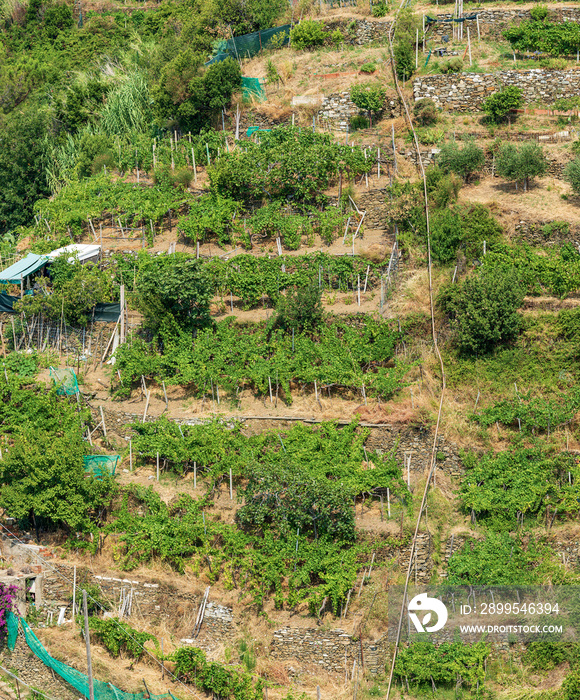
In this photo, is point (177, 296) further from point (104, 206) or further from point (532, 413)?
point (532, 413)

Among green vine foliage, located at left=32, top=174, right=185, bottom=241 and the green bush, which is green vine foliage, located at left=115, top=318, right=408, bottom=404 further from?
the green bush

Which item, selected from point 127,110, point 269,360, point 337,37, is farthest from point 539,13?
point 269,360

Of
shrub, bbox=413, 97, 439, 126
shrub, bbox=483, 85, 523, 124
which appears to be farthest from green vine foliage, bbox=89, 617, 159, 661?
shrub, bbox=483, 85, 523, 124

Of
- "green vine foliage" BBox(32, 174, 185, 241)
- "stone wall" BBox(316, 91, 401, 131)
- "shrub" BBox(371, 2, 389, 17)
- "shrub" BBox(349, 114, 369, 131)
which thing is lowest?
"green vine foliage" BBox(32, 174, 185, 241)

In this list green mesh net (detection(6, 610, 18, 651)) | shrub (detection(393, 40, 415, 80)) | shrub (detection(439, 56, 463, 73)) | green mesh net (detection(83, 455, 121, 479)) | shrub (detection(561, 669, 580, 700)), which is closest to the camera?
shrub (detection(561, 669, 580, 700))

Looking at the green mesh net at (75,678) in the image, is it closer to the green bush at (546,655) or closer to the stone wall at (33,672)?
the stone wall at (33,672)

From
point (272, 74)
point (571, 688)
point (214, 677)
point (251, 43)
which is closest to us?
point (571, 688)

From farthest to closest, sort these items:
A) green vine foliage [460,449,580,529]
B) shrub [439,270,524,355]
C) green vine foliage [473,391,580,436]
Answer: shrub [439,270,524,355], green vine foliage [473,391,580,436], green vine foliage [460,449,580,529]
